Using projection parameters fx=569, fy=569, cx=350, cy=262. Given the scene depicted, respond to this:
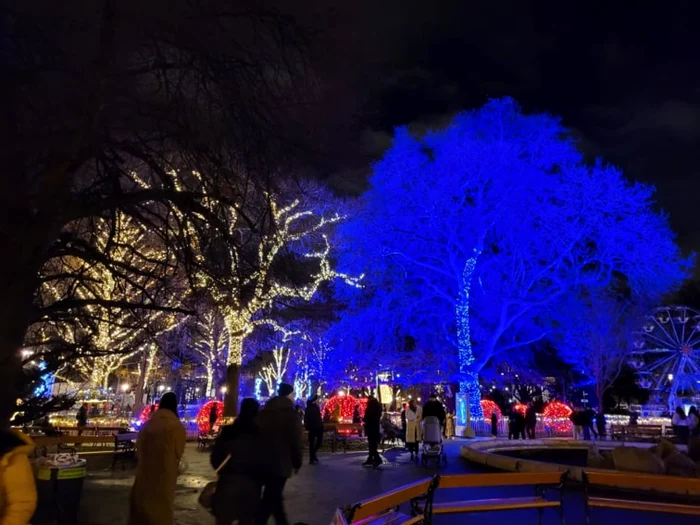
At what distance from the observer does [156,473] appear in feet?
17.7

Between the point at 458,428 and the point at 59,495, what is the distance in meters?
20.5

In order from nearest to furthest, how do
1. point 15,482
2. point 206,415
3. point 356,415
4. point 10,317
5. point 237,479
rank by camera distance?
1. point 15,482
2. point 237,479
3. point 10,317
4. point 206,415
5. point 356,415

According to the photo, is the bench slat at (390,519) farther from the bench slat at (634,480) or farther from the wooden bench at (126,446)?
the wooden bench at (126,446)

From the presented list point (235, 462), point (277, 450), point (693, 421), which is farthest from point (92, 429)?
point (693, 421)

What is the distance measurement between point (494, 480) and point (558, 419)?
19.7m

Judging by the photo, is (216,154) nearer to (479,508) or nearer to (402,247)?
(479,508)

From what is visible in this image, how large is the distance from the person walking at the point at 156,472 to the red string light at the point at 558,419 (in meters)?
22.5

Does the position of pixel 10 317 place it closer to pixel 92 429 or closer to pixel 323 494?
pixel 323 494

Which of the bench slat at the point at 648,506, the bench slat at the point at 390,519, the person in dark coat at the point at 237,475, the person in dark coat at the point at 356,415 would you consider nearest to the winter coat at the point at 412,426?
the person in dark coat at the point at 356,415

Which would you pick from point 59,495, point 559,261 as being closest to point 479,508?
point 59,495

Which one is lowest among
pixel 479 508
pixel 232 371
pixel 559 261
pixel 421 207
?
pixel 479 508

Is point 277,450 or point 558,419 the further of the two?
point 558,419

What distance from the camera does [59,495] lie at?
23.1 ft

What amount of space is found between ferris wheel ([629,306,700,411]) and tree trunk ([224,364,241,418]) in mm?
27030
